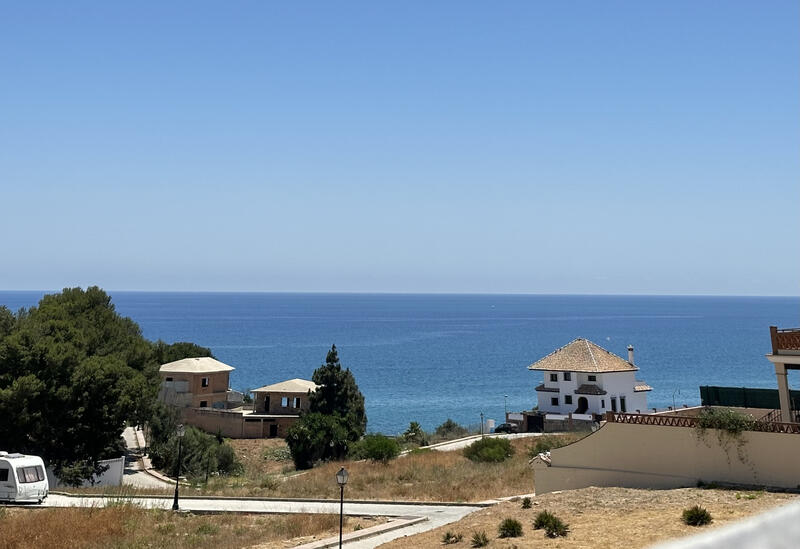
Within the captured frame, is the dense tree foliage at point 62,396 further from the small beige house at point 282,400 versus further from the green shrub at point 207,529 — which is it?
the small beige house at point 282,400

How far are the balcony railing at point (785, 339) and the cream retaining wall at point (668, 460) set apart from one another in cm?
497

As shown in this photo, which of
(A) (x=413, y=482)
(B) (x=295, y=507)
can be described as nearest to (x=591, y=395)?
(A) (x=413, y=482)

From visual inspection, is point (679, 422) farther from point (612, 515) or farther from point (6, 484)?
point (6, 484)

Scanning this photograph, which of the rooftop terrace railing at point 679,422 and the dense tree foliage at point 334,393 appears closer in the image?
the rooftop terrace railing at point 679,422

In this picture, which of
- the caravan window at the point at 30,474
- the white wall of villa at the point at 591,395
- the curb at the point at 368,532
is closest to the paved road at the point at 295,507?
the curb at the point at 368,532

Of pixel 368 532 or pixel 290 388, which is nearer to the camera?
pixel 368 532

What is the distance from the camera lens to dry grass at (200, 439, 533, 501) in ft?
85.7

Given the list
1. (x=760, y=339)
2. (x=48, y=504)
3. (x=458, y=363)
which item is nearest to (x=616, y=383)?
(x=48, y=504)

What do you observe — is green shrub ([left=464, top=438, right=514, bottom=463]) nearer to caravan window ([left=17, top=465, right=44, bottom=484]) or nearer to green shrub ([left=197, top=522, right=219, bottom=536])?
green shrub ([left=197, top=522, right=219, bottom=536])

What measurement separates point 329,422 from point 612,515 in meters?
28.7

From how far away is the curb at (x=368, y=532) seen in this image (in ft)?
58.2

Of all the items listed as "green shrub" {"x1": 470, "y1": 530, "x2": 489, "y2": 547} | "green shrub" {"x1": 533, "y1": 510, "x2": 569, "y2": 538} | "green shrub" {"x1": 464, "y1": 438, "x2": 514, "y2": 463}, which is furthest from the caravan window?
"green shrub" {"x1": 464, "y1": 438, "x2": 514, "y2": 463}

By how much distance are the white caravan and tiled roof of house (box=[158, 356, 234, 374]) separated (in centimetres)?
3280

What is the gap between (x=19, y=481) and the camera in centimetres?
2414
